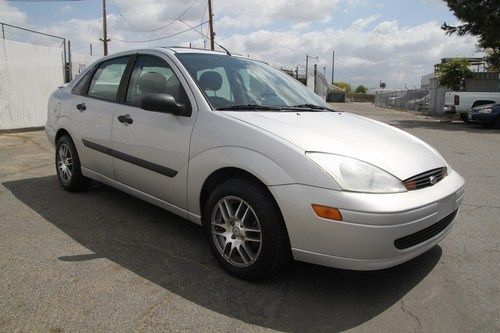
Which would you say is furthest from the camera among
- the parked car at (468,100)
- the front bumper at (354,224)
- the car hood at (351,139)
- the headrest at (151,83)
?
the parked car at (468,100)

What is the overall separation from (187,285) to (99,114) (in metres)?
2.24

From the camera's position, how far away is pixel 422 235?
2967mm

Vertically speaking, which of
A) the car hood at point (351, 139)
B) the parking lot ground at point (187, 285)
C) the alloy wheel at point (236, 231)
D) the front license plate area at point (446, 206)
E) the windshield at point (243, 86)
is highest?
the windshield at point (243, 86)

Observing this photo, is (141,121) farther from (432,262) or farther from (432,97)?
(432,97)

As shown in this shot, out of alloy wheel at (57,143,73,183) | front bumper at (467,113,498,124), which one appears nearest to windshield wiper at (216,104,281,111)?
alloy wheel at (57,143,73,183)

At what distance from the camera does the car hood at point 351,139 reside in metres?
2.93

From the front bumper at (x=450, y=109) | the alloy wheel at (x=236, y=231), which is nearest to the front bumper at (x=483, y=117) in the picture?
the front bumper at (x=450, y=109)

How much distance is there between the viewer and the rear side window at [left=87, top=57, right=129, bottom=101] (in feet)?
14.7

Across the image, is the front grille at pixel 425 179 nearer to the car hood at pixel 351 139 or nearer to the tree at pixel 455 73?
the car hood at pixel 351 139

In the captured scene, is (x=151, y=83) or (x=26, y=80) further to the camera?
(x=26, y=80)

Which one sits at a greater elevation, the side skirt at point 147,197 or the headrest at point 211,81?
the headrest at point 211,81

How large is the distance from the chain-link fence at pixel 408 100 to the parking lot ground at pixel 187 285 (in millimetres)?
27297

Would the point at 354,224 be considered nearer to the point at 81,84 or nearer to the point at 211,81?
the point at 211,81

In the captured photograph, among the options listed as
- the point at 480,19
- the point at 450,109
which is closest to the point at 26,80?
the point at 450,109
